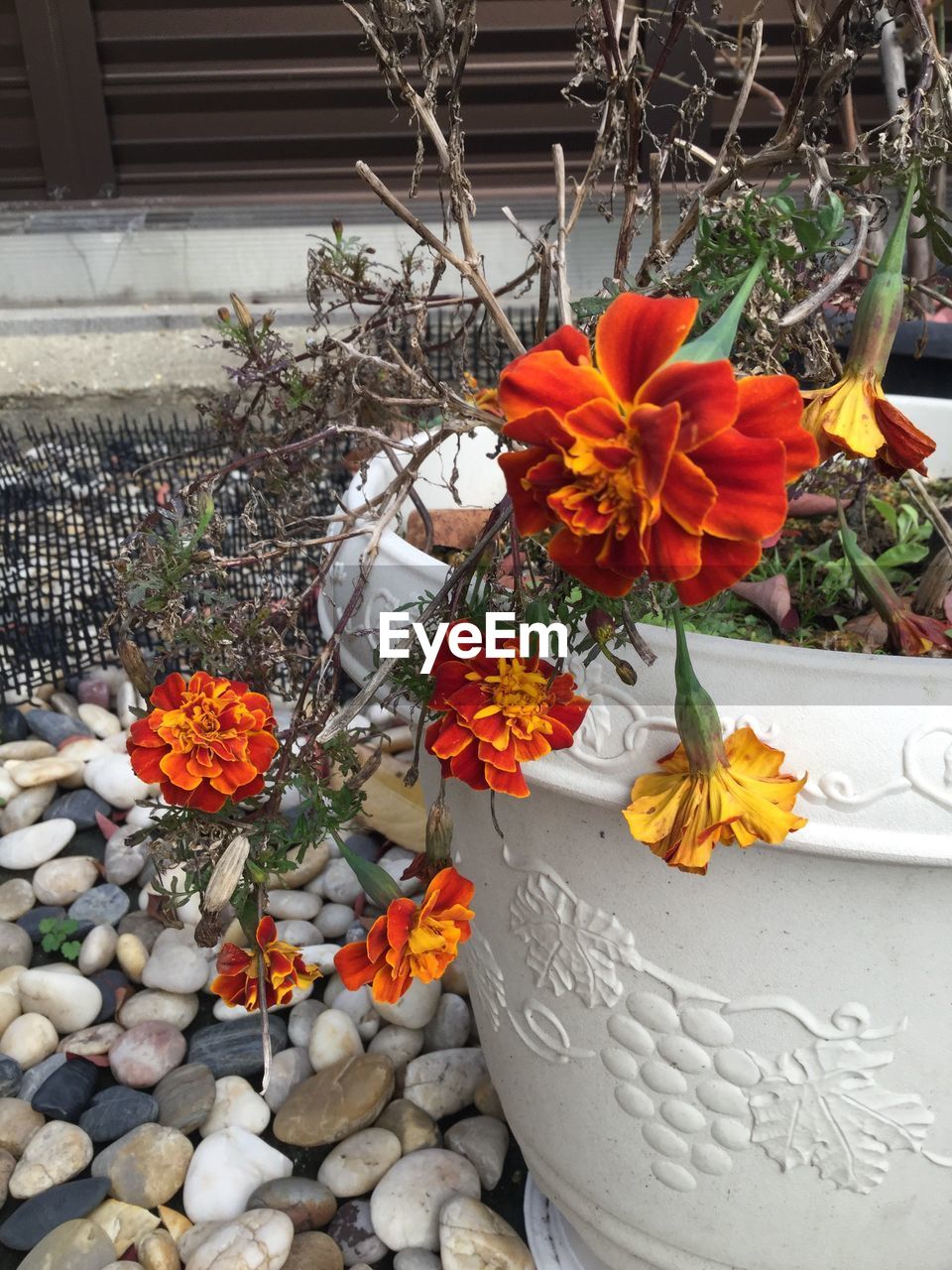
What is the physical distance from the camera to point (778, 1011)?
660 mm

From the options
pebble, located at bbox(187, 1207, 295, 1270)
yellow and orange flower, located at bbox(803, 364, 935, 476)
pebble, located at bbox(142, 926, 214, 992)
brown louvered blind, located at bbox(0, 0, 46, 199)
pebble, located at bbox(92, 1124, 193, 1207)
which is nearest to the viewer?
yellow and orange flower, located at bbox(803, 364, 935, 476)

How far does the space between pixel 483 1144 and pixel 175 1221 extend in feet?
0.97

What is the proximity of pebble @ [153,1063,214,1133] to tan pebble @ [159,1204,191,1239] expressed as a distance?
0.09 meters

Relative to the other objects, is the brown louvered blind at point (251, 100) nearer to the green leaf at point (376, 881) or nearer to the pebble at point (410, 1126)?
the pebble at point (410, 1126)

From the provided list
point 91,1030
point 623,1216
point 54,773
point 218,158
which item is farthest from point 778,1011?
point 218,158

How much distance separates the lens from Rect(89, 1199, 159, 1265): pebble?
1.00 m

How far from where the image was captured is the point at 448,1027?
1.20 meters

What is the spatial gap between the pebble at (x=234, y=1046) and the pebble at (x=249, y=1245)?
0.21 meters

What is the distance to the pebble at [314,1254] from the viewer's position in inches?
37.7

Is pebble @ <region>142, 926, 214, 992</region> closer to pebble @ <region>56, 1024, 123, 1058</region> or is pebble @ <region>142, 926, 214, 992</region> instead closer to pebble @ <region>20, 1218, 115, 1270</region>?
pebble @ <region>56, 1024, 123, 1058</region>

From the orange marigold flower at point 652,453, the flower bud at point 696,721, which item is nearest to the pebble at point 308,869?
the flower bud at point 696,721

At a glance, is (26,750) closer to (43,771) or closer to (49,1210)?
(43,771)

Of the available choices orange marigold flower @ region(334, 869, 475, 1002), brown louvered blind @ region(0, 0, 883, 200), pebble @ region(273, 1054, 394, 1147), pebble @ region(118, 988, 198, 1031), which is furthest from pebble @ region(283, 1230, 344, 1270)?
brown louvered blind @ region(0, 0, 883, 200)

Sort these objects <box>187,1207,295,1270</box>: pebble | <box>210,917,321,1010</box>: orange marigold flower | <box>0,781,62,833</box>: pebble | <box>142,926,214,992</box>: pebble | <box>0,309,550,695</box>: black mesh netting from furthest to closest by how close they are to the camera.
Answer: <box>0,309,550,695</box>: black mesh netting → <box>0,781,62,833</box>: pebble → <box>142,926,214,992</box>: pebble → <box>187,1207,295,1270</box>: pebble → <box>210,917,321,1010</box>: orange marigold flower
